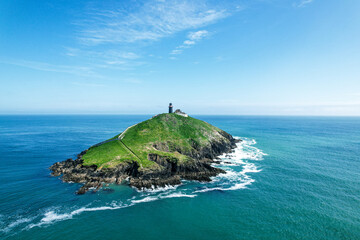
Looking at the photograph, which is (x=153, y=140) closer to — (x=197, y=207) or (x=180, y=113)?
(x=180, y=113)

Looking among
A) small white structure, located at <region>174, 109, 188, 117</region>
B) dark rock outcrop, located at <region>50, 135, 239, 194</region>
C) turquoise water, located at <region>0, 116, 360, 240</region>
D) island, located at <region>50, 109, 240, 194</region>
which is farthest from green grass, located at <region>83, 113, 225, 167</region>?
turquoise water, located at <region>0, 116, 360, 240</region>

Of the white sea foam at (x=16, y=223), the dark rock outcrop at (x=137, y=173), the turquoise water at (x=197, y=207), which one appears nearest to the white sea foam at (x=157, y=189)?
the turquoise water at (x=197, y=207)

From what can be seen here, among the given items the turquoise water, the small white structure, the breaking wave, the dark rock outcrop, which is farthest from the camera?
the small white structure

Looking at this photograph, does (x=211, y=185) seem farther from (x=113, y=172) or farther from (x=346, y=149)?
(x=346, y=149)

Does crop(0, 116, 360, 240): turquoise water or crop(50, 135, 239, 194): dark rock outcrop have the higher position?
crop(50, 135, 239, 194): dark rock outcrop

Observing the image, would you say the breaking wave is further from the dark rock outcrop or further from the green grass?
the green grass

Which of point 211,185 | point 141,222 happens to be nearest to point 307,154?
point 211,185

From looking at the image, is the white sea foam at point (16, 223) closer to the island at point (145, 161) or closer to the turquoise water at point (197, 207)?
the turquoise water at point (197, 207)
